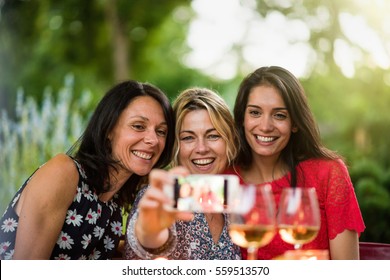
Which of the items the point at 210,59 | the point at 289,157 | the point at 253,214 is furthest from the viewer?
the point at 210,59

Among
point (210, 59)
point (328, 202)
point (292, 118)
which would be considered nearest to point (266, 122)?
point (292, 118)

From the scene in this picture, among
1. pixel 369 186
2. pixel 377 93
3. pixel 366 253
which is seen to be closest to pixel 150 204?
pixel 366 253

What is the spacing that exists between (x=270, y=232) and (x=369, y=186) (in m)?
2.73

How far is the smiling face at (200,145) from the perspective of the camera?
2262 millimetres

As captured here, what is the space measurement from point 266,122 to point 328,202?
1.31 feet

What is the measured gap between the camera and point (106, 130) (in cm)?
219

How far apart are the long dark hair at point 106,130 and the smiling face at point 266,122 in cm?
34

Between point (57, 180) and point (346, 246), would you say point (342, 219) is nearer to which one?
point (346, 246)

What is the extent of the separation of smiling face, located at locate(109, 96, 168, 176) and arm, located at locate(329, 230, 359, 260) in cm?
77

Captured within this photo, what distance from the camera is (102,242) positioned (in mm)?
2203

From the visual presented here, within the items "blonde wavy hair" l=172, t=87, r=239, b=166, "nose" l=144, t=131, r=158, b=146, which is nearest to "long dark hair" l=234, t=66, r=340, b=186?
"blonde wavy hair" l=172, t=87, r=239, b=166

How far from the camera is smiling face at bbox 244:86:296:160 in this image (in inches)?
90.8

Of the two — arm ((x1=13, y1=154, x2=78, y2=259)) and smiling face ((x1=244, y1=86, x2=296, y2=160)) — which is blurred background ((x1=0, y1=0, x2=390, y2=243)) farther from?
arm ((x1=13, y1=154, x2=78, y2=259))

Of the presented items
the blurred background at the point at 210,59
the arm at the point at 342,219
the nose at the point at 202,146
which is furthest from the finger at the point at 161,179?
the blurred background at the point at 210,59
